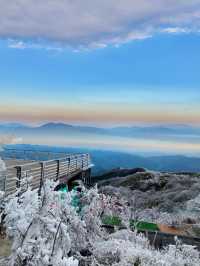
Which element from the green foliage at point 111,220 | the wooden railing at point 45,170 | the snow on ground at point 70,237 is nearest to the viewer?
the snow on ground at point 70,237

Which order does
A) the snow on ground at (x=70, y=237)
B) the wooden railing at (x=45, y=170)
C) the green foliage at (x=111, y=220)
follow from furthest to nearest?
1. the wooden railing at (x=45, y=170)
2. the green foliage at (x=111, y=220)
3. the snow on ground at (x=70, y=237)

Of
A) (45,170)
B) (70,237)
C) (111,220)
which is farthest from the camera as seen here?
(45,170)

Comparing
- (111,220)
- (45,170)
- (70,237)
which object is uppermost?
(45,170)

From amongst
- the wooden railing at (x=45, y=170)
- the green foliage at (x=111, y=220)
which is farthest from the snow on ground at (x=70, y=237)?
the wooden railing at (x=45, y=170)

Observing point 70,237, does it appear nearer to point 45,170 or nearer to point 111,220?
point 111,220

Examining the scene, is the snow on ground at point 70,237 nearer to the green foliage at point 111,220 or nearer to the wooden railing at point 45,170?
the green foliage at point 111,220

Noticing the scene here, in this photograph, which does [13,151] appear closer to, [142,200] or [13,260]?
[142,200]

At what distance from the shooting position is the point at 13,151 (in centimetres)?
2841

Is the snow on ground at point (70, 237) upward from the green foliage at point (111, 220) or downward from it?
upward

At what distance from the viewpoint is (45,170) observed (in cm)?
1742

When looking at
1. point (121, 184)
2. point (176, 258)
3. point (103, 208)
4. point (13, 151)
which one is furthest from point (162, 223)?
point (121, 184)

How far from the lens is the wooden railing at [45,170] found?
43.3 feet

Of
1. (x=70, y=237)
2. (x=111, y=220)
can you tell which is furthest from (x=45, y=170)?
(x=70, y=237)

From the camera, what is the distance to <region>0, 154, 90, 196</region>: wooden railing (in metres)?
13.2
